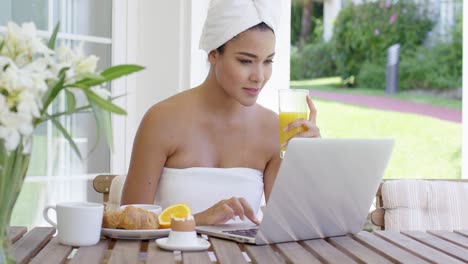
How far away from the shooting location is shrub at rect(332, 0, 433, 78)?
11914mm

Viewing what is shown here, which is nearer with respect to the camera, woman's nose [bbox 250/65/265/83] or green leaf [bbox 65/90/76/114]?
green leaf [bbox 65/90/76/114]

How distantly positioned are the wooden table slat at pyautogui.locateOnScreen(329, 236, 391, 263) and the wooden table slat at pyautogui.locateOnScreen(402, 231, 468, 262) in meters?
0.15

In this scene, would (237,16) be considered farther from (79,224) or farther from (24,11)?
(24,11)

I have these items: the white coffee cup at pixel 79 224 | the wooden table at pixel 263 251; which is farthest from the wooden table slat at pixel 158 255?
the white coffee cup at pixel 79 224

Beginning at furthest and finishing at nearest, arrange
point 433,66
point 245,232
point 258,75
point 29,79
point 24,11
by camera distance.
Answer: point 433,66, point 24,11, point 258,75, point 245,232, point 29,79

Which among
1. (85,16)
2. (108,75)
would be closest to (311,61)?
(85,16)

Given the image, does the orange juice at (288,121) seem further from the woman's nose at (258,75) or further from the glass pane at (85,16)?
the glass pane at (85,16)

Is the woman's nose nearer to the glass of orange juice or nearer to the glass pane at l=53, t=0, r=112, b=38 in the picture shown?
the glass of orange juice

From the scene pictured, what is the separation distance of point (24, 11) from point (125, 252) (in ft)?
6.73

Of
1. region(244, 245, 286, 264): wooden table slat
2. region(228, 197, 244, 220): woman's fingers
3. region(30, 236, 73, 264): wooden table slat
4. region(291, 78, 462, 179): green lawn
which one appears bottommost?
region(291, 78, 462, 179): green lawn

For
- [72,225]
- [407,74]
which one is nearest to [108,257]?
[72,225]

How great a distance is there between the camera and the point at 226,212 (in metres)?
1.82

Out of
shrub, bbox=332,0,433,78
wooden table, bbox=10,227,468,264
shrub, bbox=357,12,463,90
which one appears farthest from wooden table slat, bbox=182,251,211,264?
shrub, bbox=332,0,433,78

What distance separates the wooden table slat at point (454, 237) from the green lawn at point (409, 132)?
939 centimetres
